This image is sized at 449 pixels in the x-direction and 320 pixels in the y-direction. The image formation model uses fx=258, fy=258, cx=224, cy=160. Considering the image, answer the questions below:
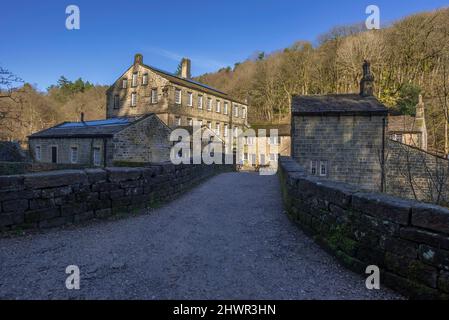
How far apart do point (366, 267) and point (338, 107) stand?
16068 mm

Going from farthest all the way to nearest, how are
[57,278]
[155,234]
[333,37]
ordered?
[333,37], [155,234], [57,278]

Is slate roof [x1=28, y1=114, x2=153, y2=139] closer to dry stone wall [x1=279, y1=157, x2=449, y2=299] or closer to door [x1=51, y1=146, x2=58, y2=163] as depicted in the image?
door [x1=51, y1=146, x2=58, y2=163]

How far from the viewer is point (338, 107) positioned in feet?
57.5

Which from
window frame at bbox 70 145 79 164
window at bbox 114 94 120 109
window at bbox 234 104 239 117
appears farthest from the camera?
window at bbox 234 104 239 117

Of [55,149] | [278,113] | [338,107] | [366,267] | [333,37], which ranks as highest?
[333,37]

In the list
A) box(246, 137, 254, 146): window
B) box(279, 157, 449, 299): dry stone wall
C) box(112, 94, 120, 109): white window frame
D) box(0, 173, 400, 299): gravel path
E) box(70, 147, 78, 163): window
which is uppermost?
box(112, 94, 120, 109): white window frame

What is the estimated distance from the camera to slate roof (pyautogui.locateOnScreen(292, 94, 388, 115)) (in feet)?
55.3

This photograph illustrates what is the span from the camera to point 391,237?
10.4 ft

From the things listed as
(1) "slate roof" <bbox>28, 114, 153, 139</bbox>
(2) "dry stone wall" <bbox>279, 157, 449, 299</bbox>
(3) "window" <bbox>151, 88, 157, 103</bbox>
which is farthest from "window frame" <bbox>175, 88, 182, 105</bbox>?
(2) "dry stone wall" <bbox>279, 157, 449, 299</bbox>

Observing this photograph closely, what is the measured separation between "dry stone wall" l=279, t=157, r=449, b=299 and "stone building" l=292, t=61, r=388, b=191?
13713 mm

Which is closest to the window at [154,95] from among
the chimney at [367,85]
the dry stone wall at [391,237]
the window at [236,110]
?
the window at [236,110]

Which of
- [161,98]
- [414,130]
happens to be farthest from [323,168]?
[161,98]
